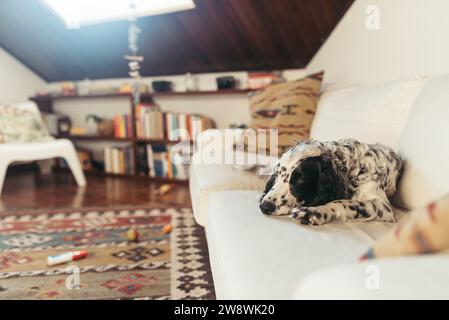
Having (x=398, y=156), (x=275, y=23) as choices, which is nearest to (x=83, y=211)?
(x=275, y=23)

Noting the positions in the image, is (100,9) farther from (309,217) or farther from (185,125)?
(309,217)

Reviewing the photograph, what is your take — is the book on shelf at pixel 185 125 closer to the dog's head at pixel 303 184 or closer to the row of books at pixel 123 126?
the row of books at pixel 123 126

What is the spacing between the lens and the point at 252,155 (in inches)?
86.4

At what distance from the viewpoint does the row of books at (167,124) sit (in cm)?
374

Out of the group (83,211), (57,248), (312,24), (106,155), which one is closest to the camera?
(57,248)

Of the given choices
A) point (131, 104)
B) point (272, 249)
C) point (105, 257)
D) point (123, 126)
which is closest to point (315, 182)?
point (272, 249)

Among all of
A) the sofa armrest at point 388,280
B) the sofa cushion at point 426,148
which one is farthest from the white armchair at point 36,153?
the sofa armrest at point 388,280

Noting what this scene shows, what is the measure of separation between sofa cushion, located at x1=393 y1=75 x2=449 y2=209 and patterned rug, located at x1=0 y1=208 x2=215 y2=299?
0.89 metres

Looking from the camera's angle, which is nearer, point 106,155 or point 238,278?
point 238,278

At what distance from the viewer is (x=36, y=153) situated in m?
3.38

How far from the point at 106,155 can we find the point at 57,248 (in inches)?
83.2

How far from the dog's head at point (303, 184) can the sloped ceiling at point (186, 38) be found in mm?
1807

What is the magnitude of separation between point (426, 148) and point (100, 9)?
3.33m
